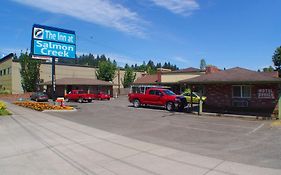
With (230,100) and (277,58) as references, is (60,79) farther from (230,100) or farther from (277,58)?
(277,58)

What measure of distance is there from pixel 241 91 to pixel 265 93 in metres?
2.03

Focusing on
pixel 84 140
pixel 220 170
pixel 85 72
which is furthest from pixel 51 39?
pixel 85 72

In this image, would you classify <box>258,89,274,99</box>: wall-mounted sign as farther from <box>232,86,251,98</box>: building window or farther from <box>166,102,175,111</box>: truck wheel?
<box>166,102,175,111</box>: truck wheel

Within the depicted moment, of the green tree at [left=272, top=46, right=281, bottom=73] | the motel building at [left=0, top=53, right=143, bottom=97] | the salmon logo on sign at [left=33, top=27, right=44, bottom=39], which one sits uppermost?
the green tree at [left=272, top=46, right=281, bottom=73]

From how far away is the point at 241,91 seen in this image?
23875 mm

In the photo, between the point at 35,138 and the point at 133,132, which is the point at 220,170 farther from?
the point at 35,138

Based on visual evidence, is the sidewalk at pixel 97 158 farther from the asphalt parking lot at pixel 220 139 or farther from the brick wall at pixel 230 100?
the brick wall at pixel 230 100

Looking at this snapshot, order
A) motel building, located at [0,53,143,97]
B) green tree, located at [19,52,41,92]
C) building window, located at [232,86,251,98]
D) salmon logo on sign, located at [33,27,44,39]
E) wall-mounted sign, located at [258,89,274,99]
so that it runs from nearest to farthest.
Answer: wall-mounted sign, located at [258,89,274,99]
building window, located at [232,86,251,98]
salmon logo on sign, located at [33,27,44,39]
motel building, located at [0,53,143,97]
green tree, located at [19,52,41,92]

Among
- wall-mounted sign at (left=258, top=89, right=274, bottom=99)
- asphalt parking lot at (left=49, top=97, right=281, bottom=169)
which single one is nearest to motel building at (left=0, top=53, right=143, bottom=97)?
wall-mounted sign at (left=258, top=89, right=274, bottom=99)

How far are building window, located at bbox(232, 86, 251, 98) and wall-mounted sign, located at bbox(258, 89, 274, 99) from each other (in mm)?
935

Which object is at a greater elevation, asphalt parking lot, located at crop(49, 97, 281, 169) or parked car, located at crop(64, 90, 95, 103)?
parked car, located at crop(64, 90, 95, 103)

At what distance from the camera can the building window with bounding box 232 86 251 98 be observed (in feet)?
77.1

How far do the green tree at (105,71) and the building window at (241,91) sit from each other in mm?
40176

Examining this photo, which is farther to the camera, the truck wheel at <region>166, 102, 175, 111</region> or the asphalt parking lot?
the truck wheel at <region>166, 102, 175, 111</region>
